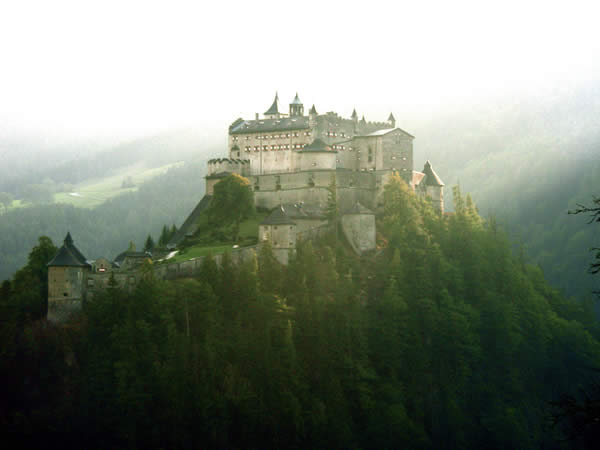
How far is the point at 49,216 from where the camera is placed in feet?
484

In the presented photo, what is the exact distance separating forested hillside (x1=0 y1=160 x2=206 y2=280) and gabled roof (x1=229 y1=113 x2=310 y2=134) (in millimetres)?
52992

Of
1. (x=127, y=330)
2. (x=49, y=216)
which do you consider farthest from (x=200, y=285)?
(x=49, y=216)

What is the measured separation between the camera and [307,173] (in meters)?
79.4

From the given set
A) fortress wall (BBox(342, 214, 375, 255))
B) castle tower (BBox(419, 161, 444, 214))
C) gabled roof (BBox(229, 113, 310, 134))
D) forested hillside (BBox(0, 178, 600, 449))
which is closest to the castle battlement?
gabled roof (BBox(229, 113, 310, 134))

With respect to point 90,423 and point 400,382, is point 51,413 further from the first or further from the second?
point 400,382

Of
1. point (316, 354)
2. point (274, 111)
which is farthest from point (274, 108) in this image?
point (316, 354)

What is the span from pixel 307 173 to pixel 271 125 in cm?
1217

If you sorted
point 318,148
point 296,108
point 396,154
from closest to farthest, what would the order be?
point 318,148 → point 396,154 → point 296,108

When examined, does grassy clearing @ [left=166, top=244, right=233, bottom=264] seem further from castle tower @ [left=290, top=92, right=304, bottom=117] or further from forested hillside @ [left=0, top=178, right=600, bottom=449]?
castle tower @ [left=290, top=92, right=304, bottom=117]

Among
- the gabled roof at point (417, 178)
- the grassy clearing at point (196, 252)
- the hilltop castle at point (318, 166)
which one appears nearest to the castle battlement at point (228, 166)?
the hilltop castle at point (318, 166)

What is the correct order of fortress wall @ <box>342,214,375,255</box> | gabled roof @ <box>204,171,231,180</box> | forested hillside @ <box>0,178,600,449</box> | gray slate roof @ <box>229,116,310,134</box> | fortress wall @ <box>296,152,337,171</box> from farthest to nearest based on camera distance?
gray slate roof @ <box>229,116,310,134</box> → gabled roof @ <box>204,171,231,180</box> → fortress wall @ <box>296,152,337,171</box> → fortress wall @ <box>342,214,375,255</box> → forested hillside @ <box>0,178,600,449</box>

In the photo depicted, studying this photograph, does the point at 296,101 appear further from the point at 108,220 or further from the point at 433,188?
the point at 108,220

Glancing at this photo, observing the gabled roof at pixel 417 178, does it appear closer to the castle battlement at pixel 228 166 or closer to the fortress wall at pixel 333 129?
the fortress wall at pixel 333 129

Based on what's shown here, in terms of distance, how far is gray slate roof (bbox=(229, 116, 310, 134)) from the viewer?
8719 centimetres
